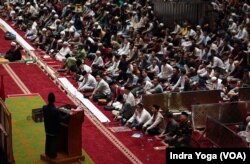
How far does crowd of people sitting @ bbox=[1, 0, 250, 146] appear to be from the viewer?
15906 mm

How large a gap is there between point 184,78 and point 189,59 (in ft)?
6.92

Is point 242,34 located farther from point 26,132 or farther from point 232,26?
point 26,132

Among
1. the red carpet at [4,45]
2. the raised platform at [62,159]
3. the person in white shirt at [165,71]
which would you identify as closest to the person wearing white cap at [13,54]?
the red carpet at [4,45]

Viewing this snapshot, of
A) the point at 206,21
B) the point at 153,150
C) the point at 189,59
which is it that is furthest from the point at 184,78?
the point at 206,21

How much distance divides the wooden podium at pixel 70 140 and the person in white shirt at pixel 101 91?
5.20 m

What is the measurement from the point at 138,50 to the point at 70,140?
30.1ft

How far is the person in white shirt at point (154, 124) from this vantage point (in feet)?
45.8

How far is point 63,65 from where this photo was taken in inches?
800

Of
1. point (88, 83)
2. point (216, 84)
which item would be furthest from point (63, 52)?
point (216, 84)

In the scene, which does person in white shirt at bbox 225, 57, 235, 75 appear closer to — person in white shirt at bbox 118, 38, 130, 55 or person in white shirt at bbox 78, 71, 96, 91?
person in white shirt at bbox 118, 38, 130, 55

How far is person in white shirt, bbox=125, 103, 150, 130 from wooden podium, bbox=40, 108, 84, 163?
291cm

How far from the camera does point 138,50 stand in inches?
792

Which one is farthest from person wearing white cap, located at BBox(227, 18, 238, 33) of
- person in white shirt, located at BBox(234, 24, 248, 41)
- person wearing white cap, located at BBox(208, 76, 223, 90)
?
person wearing white cap, located at BBox(208, 76, 223, 90)

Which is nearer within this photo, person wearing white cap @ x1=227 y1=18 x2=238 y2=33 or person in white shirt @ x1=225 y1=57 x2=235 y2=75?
person in white shirt @ x1=225 y1=57 x2=235 y2=75
